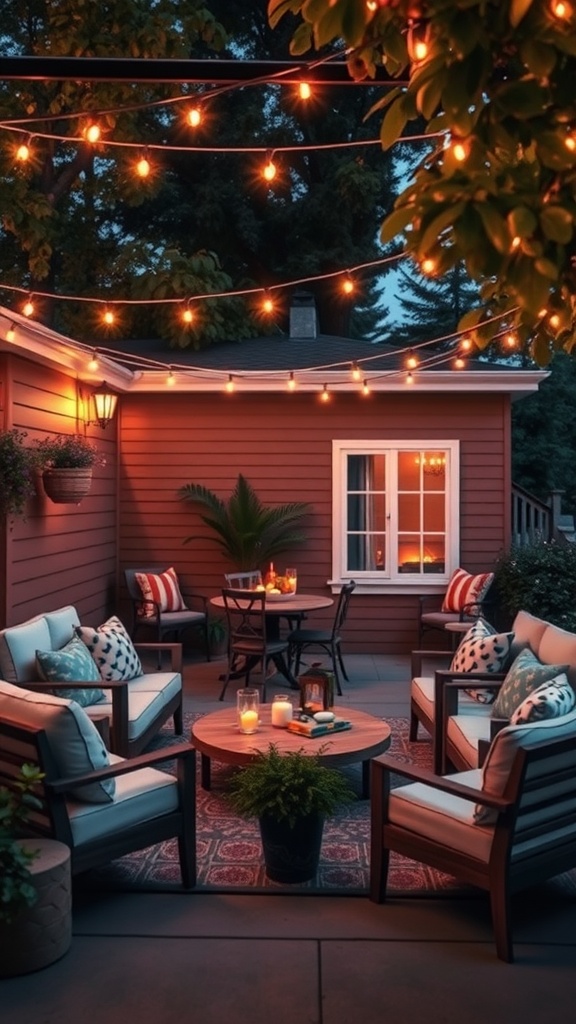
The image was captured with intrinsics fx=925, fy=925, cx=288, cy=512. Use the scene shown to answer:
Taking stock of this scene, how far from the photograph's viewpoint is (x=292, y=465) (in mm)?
9188

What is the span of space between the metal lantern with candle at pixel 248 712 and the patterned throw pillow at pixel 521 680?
1.20 meters

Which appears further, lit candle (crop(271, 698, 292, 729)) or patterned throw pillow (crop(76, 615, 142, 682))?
patterned throw pillow (crop(76, 615, 142, 682))

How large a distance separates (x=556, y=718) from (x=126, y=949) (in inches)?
70.1

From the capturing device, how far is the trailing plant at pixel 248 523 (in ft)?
29.2

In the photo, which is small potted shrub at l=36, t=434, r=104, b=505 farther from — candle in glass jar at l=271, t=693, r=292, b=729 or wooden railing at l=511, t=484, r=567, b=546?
wooden railing at l=511, t=484, r=567, b=546

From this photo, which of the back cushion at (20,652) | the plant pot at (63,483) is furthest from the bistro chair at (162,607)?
the back cushion at (20,652)

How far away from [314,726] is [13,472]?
2.51 meters

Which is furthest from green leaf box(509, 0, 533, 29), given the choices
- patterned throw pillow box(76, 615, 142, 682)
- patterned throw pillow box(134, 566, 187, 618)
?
patterned throw pillow box(134, 566, 187, 618)

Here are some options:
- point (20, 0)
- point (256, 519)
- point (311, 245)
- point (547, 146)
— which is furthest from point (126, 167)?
point (547, 146)

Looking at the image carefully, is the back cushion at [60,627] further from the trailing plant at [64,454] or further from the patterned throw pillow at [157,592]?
the patterned throw pillow at [157,592]

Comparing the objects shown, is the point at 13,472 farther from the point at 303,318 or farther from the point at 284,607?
the point at 303,318

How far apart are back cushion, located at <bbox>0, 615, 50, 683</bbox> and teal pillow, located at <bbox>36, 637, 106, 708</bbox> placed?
0.05m

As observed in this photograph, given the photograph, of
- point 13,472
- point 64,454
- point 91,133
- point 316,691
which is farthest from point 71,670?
point 91,133

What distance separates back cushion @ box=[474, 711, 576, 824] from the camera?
10.6 feet
